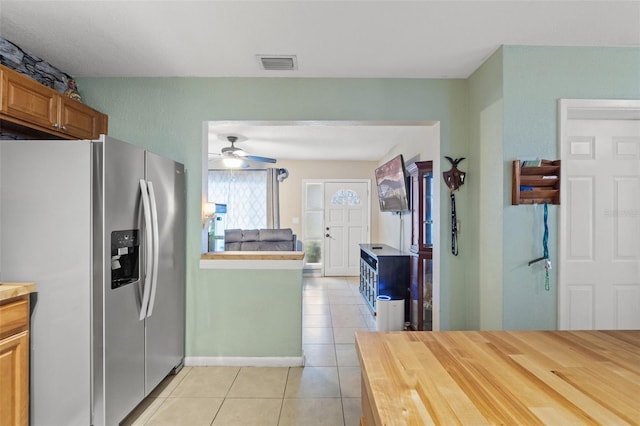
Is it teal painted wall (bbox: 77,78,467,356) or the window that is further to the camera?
the window

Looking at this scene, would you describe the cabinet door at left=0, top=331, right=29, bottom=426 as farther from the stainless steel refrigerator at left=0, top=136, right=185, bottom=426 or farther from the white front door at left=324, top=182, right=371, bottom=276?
the white front door at left=324, top=182, right=371, bottom=276

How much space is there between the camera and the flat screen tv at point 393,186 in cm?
418

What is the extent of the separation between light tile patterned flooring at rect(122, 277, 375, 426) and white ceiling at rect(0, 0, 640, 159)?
248 cm

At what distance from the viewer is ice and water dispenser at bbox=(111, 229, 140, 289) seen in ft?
6.00

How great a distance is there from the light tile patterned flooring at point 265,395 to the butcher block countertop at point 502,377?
3.45ft

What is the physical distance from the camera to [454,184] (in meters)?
2.66

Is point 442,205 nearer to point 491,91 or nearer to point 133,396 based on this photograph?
point 491,91

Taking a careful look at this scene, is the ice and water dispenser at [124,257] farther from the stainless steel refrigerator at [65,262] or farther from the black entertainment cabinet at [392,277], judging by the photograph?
the black entertainment cabinet at [392,277]

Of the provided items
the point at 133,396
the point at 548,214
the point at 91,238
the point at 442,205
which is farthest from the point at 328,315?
the point at 91,238

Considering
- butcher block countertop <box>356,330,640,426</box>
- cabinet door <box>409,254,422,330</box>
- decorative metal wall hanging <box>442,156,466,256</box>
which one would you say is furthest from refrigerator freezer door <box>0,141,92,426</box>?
cabinet door <box>409,254,422,330</box>

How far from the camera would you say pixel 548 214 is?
2193 mm

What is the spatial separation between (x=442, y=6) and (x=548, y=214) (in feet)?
5.04

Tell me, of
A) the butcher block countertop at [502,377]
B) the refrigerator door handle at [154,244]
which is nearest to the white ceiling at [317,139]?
the refrigerator door handle at [154,244]

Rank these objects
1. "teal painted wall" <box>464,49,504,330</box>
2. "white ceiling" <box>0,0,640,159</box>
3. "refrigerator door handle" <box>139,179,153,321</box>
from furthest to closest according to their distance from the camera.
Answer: "teal painted wall" <box>464,49,504,330</box> < "refrigerator door handle" <box>139,179,153,321</box> < "white ceiling" <box>0,0,640,159</box>
